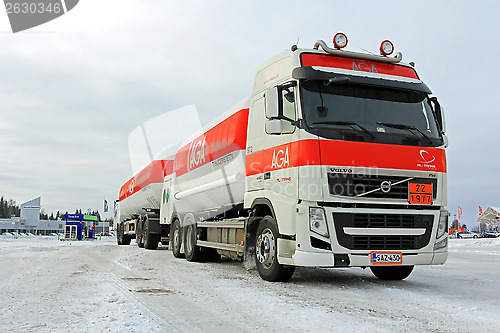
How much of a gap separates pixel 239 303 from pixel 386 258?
2.37 metres

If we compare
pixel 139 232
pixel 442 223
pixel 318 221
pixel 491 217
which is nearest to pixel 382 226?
pixel 318 221

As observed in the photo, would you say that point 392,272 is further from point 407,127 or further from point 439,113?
point 439,113

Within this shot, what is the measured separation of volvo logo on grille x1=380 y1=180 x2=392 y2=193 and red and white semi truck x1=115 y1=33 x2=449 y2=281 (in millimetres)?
16

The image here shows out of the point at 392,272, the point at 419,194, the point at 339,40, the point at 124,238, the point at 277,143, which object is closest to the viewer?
the point at 419,194

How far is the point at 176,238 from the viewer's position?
13539 millimetres

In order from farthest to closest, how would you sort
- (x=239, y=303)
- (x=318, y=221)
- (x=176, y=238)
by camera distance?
(x=176, y=238), (x=318, y=221), (x=239, y=303)

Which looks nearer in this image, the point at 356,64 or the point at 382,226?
the point at 382,226

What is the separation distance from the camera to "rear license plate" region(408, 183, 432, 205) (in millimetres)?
6879

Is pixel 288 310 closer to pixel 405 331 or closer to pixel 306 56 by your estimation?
pixel 405 331

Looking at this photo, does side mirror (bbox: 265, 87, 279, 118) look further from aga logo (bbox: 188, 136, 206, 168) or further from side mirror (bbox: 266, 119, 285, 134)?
aga logo (bbox: 188, 136, 206, 168)

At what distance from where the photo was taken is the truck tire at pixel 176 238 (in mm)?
13242

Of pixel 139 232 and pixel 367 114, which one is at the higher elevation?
pixel 367 114

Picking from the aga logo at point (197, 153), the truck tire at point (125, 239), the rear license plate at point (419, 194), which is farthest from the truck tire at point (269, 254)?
the truck tire at point (125, 239)

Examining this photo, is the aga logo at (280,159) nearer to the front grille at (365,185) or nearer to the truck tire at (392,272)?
the front grille at (365,185)
